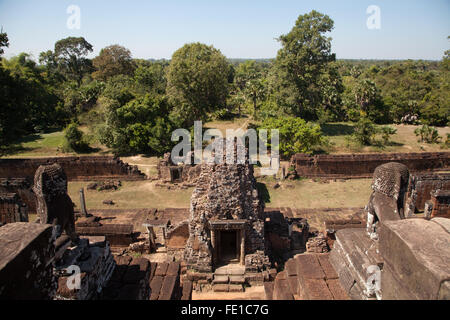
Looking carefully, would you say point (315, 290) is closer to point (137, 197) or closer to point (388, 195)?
point (388, 195)

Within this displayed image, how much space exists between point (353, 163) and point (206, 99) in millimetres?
16342

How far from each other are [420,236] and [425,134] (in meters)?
29.9

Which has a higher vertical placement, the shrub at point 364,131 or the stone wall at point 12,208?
the shrub at point 364,131

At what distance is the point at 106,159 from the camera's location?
19953 mm

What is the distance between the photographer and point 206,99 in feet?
98.0

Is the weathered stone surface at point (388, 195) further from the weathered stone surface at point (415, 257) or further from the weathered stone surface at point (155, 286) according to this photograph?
the weathered stone surface at point (155, 286)

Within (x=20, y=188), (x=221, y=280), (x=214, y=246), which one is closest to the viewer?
(x=221, y=280)

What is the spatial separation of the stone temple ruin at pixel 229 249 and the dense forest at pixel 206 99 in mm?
12396

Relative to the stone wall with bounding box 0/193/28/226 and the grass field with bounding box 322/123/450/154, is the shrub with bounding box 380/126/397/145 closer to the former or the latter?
the grass field with bounding box 322/123/450/154

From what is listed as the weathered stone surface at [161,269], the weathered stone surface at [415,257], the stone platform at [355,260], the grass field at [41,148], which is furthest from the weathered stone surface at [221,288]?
the grass field at [41,148]

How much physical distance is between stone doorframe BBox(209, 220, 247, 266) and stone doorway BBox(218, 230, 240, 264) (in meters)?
0.34

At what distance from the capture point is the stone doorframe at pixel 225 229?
9.30 meters

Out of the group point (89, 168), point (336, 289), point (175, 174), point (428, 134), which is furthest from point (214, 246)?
point (428, 134)

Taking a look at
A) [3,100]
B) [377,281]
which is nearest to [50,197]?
[377,281]
